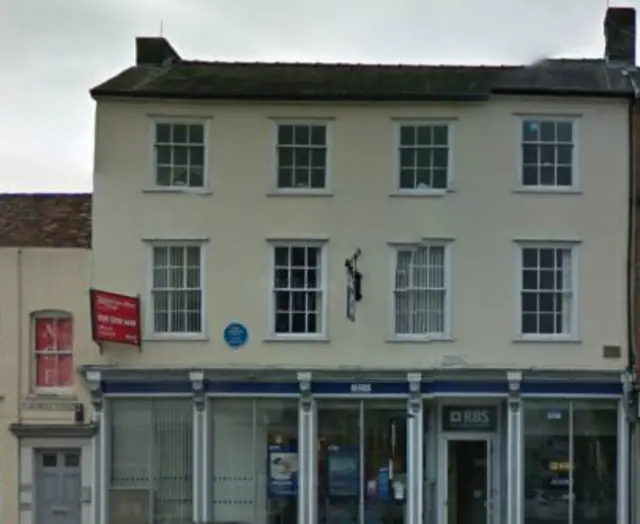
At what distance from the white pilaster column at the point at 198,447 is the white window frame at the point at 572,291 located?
259 inches

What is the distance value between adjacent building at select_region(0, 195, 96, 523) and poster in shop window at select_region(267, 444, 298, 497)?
3657 mm

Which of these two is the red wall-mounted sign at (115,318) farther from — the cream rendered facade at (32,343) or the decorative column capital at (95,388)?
the cream rendered facade at (32,343)

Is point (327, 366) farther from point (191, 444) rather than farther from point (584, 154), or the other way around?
point (584, 154)

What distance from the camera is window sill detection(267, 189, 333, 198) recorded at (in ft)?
67.3

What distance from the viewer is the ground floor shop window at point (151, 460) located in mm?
20219

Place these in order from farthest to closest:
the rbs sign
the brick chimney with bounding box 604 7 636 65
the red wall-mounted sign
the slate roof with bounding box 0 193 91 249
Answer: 1. the brick chimney with bounding box 604 7 636 65
2. the slate roof with bounding box 0 193 91 249
3. the rbs sign
4. the red wall-mounted sign

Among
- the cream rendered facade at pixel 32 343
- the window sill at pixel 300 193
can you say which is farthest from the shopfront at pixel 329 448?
the window sill at pixel 300 193

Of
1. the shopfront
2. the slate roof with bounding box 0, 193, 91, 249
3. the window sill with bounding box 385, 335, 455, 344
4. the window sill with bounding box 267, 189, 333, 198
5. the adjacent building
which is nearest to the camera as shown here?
the adjacent building

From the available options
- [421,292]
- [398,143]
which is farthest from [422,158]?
[421,292]

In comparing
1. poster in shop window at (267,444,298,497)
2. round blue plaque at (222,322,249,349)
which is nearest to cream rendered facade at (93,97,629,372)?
round blue plaque at (222,322,249,349)

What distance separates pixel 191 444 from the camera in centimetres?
2034

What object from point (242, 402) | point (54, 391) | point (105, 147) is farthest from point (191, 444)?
point (105, 147)

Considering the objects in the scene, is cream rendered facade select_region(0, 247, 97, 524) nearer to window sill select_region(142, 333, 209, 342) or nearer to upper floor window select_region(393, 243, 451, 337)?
window sill select_region(142, 333, 209, 342)

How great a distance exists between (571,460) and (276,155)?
874 centimetres
